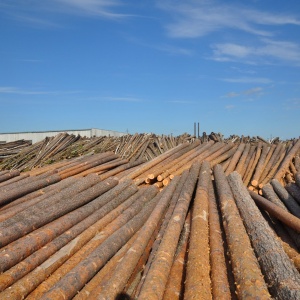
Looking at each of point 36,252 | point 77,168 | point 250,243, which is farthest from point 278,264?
point 77,168

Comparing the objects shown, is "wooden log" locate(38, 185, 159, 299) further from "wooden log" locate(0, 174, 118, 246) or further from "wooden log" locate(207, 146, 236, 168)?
"wooden log" locate(207, 146, 236, 168)

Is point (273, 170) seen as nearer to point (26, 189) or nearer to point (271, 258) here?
point (271, 258)

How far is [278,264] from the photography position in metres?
4.46

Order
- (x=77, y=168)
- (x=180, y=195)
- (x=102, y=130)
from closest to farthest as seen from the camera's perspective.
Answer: (x=180, y=195) → (x=77, y=168) → (x=102, y=130)

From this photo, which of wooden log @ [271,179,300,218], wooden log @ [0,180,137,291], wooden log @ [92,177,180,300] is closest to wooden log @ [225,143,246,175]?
wooden log @ [271,179,300,218]

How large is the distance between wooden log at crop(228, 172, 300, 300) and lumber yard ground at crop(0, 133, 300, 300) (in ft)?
0.06

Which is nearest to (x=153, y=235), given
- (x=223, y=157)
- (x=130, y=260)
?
(x=130, y=260)

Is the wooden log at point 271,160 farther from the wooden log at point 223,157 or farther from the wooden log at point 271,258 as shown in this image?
the wooden log at point 271,258

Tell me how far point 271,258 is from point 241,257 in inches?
15.5

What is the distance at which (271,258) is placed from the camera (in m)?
4.64

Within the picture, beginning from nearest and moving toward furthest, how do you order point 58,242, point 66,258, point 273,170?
point 66,258
point 58,242
point 273,170

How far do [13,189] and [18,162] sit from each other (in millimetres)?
8655

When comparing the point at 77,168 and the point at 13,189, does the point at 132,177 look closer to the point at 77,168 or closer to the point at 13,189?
the point at 77,168

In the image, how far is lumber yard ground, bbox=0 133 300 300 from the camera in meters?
4.39
